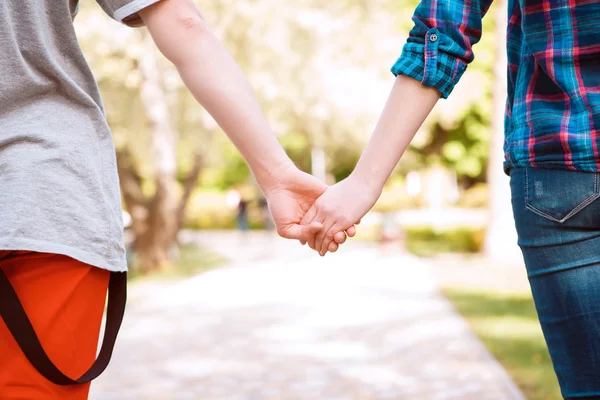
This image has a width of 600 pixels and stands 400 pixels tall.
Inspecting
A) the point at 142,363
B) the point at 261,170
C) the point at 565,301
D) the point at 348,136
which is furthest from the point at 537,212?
the point at 348,136

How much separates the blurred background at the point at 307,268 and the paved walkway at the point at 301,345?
0.09 ft

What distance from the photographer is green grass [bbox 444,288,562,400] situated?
568 cm

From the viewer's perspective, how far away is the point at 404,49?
201cm

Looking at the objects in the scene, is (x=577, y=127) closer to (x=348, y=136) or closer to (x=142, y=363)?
(x=142, y=363)

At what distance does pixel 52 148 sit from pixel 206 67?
0.47 meters

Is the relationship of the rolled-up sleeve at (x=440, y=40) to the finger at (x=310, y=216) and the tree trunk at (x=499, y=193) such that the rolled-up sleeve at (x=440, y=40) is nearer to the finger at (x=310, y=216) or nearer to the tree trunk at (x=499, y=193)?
the finger at (x=310, y=216)

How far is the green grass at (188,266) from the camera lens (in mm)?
15406

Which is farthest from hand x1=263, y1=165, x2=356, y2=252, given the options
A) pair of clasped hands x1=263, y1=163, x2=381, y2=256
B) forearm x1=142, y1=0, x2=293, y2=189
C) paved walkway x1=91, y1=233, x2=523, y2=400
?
paved walkway x1=91, y1=233, x2=523, y2=400

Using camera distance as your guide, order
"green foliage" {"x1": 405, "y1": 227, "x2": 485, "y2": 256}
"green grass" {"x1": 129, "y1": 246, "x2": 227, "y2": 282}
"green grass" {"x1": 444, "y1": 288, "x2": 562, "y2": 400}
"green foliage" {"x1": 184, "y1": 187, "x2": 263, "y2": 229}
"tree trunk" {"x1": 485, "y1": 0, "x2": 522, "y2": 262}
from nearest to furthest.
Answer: "green grass" {"x1": 444, "y1": 288, "x2": 562, "y2": 400} < "green grass" {"x1": 129, "y1": 246, "x2": 227, "y2": 282} < "tree trunk" {"x1": 485, "y1": 0, "x2": 522, "y2": 262} < "green foliage" {"x1": 405, "y1": 227, "x2": 485, "y2": 256} < "green foliage" {"x1": 184, "y1": 187, "x2": 263, "y2": 229}

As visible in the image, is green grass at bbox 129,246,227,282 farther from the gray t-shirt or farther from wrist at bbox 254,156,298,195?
the gray t-shirt

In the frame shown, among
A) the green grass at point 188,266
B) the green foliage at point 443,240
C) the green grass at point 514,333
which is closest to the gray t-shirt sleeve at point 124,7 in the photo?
the green grass at point 514,333

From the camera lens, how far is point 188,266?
17.7 meters

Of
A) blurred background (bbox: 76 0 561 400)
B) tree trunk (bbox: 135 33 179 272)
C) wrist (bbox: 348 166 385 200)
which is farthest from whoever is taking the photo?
tree trunk (bbox: 135 33 179 272)

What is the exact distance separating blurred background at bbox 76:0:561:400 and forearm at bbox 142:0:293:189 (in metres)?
3.83
